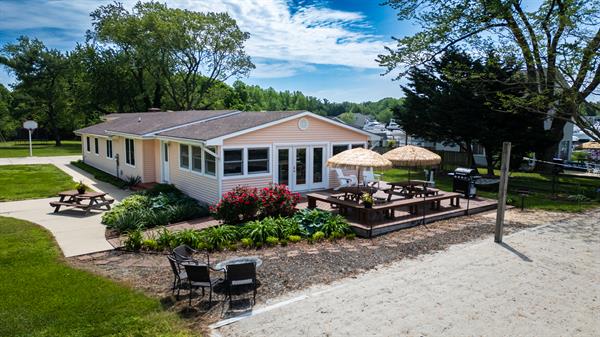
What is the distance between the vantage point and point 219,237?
933cm

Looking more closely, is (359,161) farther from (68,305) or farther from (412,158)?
(68,305)

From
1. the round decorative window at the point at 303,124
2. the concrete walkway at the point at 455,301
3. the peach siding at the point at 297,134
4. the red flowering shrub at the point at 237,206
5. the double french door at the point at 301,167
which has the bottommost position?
the concrete walkway at the point at 455,301

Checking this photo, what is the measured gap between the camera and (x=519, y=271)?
7844mm

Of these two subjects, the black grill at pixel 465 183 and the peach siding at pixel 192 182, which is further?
the black grill at pixel 465 183

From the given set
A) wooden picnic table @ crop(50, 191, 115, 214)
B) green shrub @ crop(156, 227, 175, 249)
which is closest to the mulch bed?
green shrub @ crop(156, 227, 175, 249)

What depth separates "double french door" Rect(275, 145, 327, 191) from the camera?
1430 cm

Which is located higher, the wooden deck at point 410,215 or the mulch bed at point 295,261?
the wooden deck at point 410,215

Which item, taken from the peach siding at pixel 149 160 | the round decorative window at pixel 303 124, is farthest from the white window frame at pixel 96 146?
the round decorative window at pixel 303 124

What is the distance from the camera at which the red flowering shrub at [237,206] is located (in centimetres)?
1062

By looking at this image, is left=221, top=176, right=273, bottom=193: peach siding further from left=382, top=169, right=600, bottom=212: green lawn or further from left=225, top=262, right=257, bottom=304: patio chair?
left=382, top=169, right=600, bottom=212: green lawn

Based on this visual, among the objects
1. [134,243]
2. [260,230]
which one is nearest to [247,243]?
[260,230]

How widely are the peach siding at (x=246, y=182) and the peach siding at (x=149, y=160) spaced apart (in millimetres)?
5715

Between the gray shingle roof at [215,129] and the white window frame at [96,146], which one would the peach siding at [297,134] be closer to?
the gray shingle roof at [215,129]

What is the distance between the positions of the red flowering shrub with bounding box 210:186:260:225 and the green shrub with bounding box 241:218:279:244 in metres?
0.63
